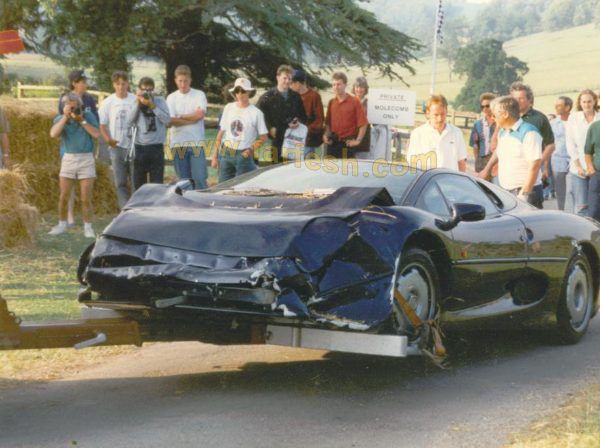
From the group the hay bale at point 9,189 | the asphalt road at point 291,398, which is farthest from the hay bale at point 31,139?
the asphalt road at point 291,398

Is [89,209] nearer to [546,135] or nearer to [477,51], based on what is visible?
[546,135]

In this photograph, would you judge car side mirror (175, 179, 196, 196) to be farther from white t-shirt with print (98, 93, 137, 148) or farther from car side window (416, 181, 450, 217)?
white t-shirt with print (98, 93, 137, 148)

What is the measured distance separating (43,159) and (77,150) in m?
2.83

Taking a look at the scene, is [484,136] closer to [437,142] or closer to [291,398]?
[437,142]

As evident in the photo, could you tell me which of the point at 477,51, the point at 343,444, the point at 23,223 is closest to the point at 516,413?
the point at 343,444

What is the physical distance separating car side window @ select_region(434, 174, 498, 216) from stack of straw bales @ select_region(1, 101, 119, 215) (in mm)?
9348

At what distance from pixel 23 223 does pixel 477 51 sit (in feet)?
319

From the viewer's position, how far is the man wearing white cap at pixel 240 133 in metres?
13.6

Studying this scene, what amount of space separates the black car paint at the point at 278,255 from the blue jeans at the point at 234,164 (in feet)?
20.4

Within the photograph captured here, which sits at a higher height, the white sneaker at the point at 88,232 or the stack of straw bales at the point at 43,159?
the stack of straw bales at the point at 43,159

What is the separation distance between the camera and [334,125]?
562 inches

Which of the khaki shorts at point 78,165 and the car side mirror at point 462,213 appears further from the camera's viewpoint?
the khaki shorts at point 78,165

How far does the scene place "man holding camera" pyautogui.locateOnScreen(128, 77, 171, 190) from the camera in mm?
13492

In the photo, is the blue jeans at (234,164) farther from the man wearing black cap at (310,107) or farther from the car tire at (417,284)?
the car tire at (417,284)
